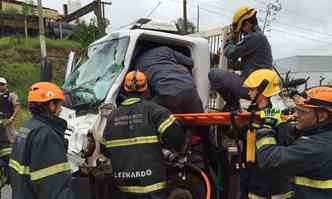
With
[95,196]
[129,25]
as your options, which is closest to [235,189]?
[95,196]

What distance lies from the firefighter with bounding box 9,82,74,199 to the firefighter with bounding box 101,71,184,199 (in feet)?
1.87

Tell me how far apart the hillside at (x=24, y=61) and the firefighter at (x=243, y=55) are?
14.9 m

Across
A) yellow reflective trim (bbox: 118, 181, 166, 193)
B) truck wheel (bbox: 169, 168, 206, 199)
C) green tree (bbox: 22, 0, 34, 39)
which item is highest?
green tree (bbox: 22, 0, 34, 39)

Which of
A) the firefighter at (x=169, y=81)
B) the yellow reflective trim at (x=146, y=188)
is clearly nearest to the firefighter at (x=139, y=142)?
the yellow reflective trim at (x=146, y=188)

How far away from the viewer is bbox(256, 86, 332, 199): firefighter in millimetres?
2570

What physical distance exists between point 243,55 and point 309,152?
1.94 meters

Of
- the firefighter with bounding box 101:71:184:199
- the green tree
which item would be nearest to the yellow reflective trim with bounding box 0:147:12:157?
the firefighter with bounding box 101:71:184:199

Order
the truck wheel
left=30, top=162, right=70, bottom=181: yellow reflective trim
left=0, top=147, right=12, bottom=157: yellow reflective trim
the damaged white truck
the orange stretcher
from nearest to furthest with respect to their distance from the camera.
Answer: left=30, top=162, right=70, bottom=181: yellow reflective trim, the orange stretcher, the damaged white truck, the truck wheel, left=0, top=147, right=12, bottom=157: yellow reflective trim

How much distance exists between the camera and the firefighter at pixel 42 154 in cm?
297

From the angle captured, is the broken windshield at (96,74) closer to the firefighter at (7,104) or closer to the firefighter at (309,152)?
the firefighter at (309,152)

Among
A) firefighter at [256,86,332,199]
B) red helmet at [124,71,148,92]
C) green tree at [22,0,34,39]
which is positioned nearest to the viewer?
firefighter at [256,86,332,199]

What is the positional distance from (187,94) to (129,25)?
4.51ft

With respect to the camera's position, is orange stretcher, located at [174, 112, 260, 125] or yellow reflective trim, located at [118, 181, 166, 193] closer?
orange stretcher, located at [174, 112, 260, 125]

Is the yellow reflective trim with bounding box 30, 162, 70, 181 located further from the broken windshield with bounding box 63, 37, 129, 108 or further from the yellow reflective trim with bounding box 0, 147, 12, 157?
the yellow reflective trim with bounding box 0, 147, 12, 157
